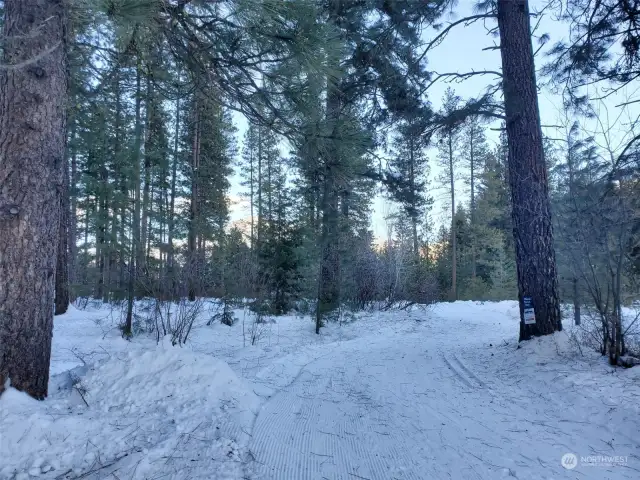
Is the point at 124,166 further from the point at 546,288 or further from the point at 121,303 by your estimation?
the point at 546,288

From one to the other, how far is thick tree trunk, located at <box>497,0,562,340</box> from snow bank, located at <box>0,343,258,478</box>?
15.8 ft

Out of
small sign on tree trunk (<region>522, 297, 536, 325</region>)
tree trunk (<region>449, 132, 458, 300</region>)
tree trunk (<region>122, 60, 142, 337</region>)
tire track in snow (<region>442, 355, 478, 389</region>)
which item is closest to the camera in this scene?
tire track in snow (<region>442, 355, 478, 389</region>)

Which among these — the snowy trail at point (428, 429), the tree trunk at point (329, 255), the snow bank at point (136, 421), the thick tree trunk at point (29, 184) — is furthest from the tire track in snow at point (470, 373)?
the thick tree trunk at point (29, 184)

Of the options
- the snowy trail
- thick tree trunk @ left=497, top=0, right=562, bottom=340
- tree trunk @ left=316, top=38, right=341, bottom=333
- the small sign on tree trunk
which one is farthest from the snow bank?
tree trunk @ left=316, top=38, right=341, bottom=333

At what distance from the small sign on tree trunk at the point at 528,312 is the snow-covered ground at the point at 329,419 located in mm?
393

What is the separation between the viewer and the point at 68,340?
6984mm

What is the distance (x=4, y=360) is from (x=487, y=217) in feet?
95.5

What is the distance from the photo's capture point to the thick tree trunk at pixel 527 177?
6219 millimetres

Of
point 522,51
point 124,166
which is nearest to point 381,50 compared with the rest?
point 522,51

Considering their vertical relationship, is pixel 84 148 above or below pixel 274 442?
above

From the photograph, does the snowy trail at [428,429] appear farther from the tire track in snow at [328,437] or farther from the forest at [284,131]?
the forest at [284,131]

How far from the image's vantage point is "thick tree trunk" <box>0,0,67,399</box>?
339 cm

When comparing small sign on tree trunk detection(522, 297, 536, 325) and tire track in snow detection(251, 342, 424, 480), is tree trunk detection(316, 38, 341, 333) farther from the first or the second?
tire track in snow detection(251, 342, 424, 480)

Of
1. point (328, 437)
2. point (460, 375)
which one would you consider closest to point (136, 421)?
point (328, 437)
